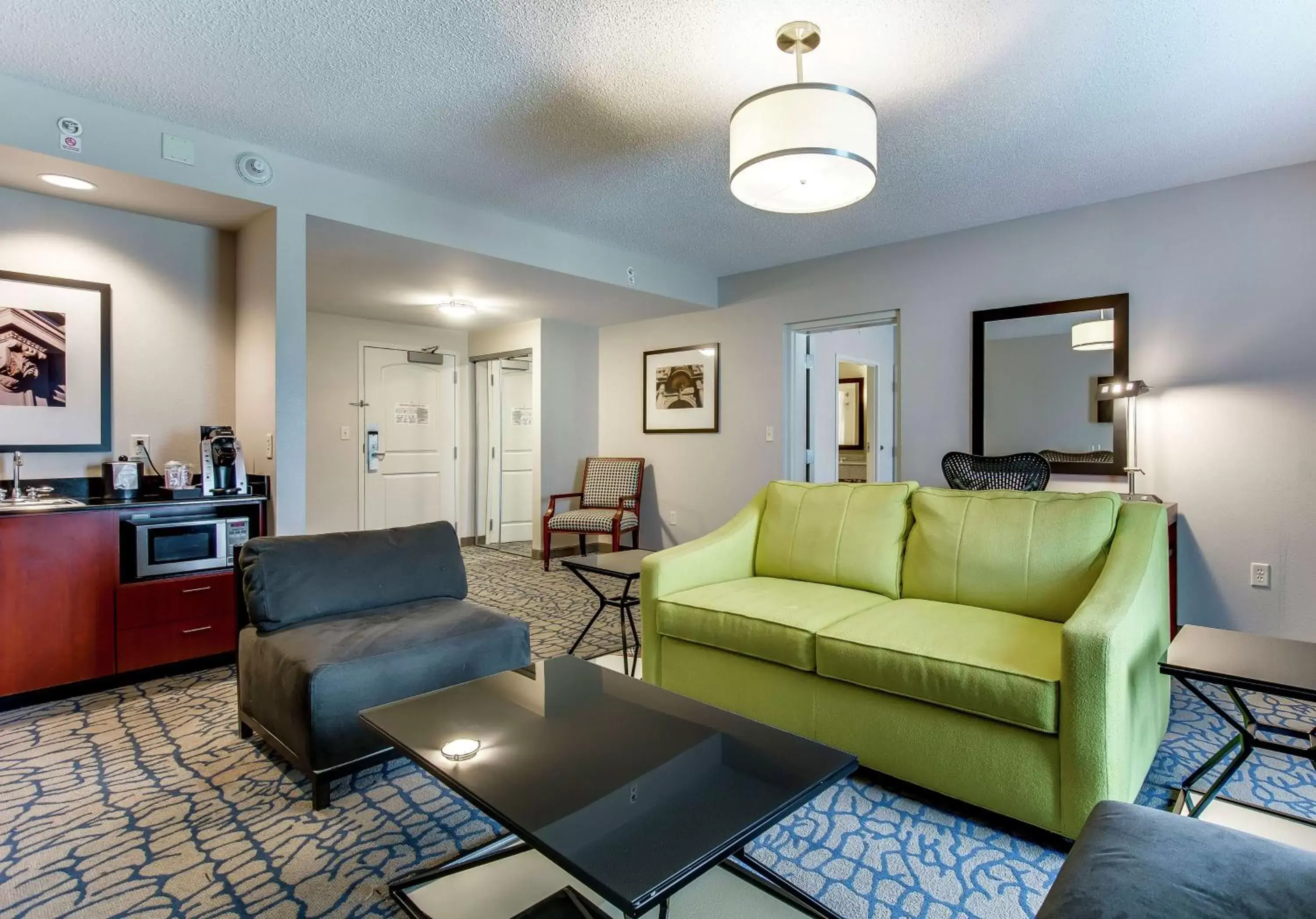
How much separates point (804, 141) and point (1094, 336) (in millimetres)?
2929

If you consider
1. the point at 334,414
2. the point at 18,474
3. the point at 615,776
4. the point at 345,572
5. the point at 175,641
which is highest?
the point at 334,414

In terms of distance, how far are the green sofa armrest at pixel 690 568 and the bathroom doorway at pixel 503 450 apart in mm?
4021

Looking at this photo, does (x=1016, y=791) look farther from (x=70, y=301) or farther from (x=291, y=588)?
(x=70, y=301)

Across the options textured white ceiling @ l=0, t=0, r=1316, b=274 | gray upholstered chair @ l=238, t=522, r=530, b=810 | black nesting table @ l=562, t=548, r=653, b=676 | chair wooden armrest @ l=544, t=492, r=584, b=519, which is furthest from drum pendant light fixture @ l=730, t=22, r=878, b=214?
chair wooden armrest @ l=544, t=492, r=584, b=519

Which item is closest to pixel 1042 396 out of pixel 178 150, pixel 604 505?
pixel 604 505

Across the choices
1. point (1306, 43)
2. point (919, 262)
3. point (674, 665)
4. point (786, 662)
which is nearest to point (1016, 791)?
point (786, 662)

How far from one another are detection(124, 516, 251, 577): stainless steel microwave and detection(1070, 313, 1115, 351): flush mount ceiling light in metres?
4.85

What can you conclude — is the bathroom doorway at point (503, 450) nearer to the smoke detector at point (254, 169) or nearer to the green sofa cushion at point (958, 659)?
the smoke detector at point (254, 169)

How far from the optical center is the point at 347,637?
222cm

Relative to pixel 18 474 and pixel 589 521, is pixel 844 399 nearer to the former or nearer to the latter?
pixel 589 521

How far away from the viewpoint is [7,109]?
261 centimetres

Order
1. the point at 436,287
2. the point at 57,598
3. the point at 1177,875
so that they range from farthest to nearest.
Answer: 1. the point at 436,287
2. the point at 57,598
3. the point at 1177,875

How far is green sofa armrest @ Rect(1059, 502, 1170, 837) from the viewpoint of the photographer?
5.57 ft

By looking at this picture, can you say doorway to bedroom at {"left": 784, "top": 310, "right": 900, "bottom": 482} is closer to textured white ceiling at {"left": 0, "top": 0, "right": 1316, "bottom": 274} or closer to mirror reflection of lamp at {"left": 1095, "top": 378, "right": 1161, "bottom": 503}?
mirror reflection of lamp at {"left": 1095, "top": 378, "right": 1161, "bottom": 503}
